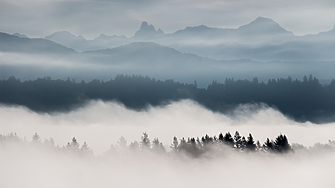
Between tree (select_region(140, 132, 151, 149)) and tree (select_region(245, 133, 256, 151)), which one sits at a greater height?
tree (select_region(245, 133, 256, 151))

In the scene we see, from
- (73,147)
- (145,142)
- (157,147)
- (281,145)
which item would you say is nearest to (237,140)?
(281,145)

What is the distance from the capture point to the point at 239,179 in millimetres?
168750

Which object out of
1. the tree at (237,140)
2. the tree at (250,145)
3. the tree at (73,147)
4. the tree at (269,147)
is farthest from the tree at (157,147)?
the tree at (269,147)

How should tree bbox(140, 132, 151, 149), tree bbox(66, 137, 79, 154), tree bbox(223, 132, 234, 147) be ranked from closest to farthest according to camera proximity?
tree bbox(223, 132, 234, 147), tree bbox(140, 132, 151, 149), tree bbox(66, 137, 79, 154)

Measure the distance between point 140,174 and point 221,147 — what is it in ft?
167

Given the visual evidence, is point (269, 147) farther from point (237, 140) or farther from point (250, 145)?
point (237, 140)

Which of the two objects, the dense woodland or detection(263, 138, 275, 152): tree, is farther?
the dense woodland

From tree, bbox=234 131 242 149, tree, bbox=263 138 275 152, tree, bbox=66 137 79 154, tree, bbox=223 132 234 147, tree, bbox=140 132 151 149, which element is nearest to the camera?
tree, bbox=263 138 275 152

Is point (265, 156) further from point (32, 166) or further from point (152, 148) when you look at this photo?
point (32, 166)

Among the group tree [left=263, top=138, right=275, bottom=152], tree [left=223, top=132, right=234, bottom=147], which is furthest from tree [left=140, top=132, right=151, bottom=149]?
tree [left=263, top=138, right=275, bottom=152]

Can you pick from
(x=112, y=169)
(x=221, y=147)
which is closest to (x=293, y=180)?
(x=221, y=147)

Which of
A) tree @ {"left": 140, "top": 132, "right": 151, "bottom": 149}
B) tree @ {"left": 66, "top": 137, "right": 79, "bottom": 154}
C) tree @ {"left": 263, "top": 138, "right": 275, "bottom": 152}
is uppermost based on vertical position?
tree @ {"left": 263, "top": 138, "right": 275, "bottom": 152}

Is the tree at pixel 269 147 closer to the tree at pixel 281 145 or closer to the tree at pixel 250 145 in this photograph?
the tree at pixel 281 145

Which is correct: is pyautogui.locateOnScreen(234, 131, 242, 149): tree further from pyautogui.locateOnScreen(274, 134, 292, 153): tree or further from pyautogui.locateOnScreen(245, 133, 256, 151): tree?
pyautogui.locateOnScreen(274, 134, 292, 153): tree
